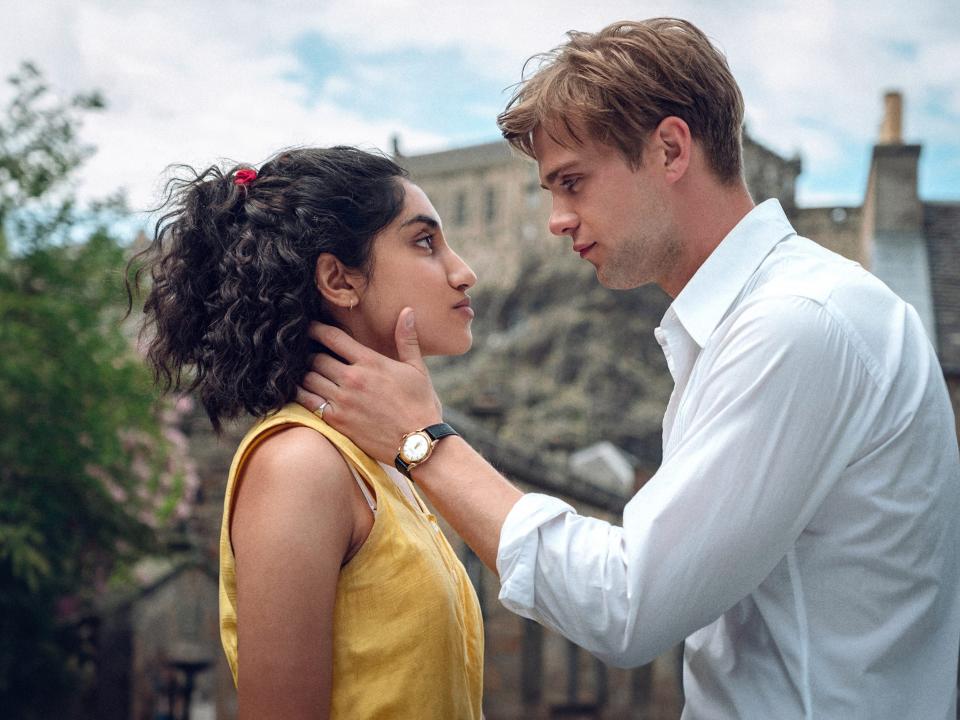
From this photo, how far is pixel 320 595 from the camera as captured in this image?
6.66ft

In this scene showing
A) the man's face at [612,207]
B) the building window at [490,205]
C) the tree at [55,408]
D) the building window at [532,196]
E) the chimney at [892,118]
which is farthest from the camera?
the building window at [490,205]

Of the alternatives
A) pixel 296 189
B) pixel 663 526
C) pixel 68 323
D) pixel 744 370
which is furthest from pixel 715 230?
pixel 68 323

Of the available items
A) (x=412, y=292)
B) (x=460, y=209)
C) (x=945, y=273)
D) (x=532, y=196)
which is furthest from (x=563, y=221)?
(x=460, y=209)

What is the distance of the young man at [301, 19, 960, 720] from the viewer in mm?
1814

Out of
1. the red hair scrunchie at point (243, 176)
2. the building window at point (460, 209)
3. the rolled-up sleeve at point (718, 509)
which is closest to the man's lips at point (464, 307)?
the red hair scrunchie at point (243, 176)

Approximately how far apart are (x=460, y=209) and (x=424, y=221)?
220ft

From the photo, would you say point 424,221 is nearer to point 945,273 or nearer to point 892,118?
point 945,273

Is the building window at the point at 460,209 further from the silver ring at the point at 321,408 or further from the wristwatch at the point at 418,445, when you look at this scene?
the wristwatch at the point at 418,445

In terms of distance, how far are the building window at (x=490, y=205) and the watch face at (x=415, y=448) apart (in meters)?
65.1

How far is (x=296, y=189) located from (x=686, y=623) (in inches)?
53.0

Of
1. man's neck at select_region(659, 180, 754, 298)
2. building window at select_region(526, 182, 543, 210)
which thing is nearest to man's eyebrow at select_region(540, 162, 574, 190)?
man's neck at select_region(659, 180, 754, 298)

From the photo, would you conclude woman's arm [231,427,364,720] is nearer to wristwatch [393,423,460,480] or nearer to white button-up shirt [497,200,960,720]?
wristwatch [393,423,460,480]

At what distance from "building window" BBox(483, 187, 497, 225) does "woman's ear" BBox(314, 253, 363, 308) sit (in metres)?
64.7

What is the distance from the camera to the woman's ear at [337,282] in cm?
246
